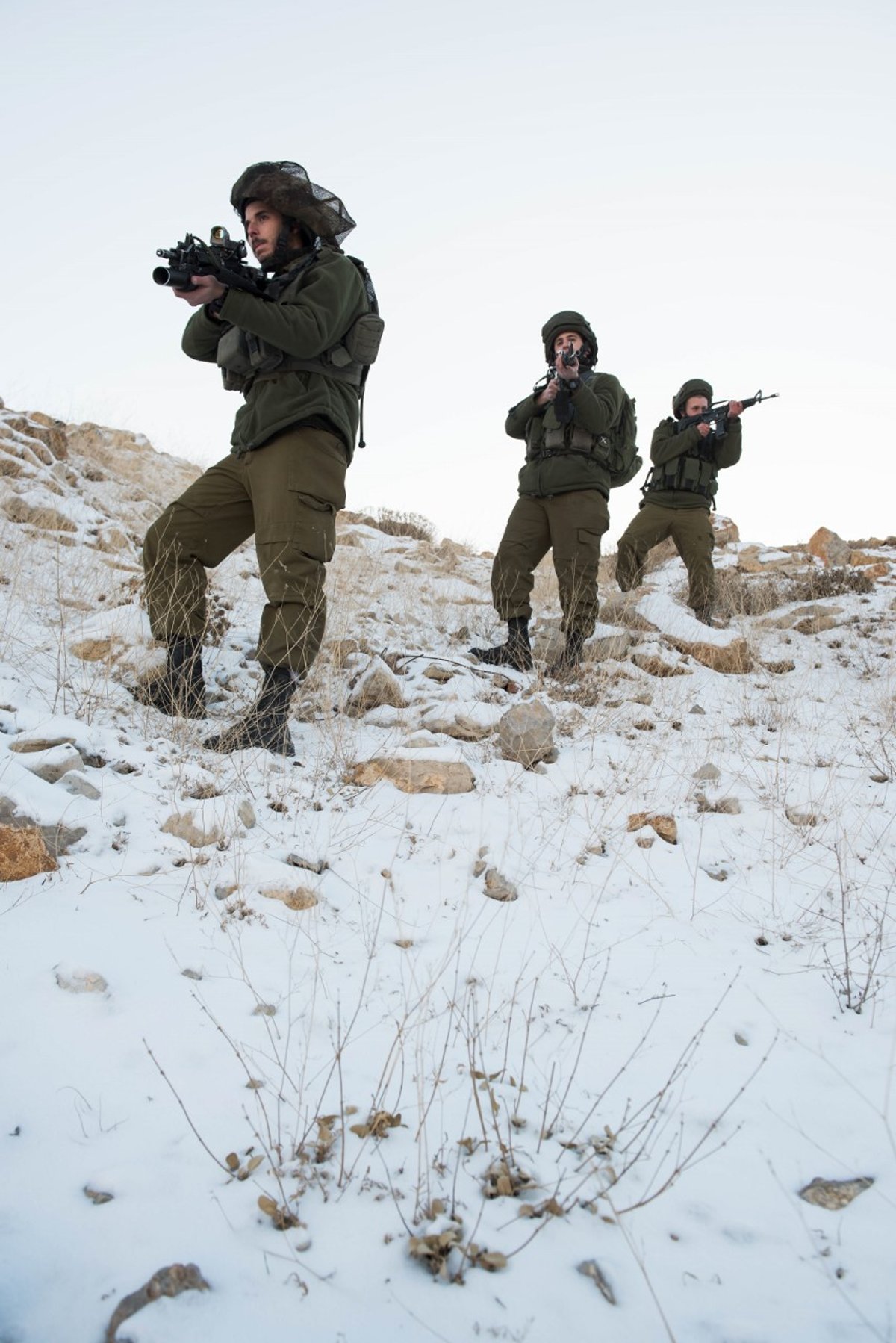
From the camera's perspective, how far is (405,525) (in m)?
10.5

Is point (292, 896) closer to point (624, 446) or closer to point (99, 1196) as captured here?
point (99, 1196)

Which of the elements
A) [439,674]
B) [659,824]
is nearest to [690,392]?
[439,674]

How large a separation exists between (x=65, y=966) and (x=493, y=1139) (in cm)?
90

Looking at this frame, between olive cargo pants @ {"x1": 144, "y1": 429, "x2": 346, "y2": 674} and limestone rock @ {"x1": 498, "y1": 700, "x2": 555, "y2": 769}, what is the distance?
0.90m

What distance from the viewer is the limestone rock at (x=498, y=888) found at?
6.91ft

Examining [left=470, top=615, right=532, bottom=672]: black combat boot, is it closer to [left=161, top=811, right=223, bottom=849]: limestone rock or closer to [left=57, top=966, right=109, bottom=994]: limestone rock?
[left=161, top=811, right=223, bottom=849]: limestone rock

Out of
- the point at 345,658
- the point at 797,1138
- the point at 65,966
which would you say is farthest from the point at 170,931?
the point at 345,658

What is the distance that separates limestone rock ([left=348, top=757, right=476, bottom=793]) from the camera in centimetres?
273

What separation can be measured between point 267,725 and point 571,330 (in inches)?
125

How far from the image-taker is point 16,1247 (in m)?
0.99

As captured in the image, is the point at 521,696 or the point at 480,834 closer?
the point at 480,834

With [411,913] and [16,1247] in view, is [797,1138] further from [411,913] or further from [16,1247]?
[16,1247]

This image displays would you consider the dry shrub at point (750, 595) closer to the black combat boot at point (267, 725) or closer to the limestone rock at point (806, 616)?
the limestone rock at point (806, 616)

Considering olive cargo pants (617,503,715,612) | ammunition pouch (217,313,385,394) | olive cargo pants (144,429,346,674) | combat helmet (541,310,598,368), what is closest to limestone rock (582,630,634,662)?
olive cargo pants (617,503,715,612)
